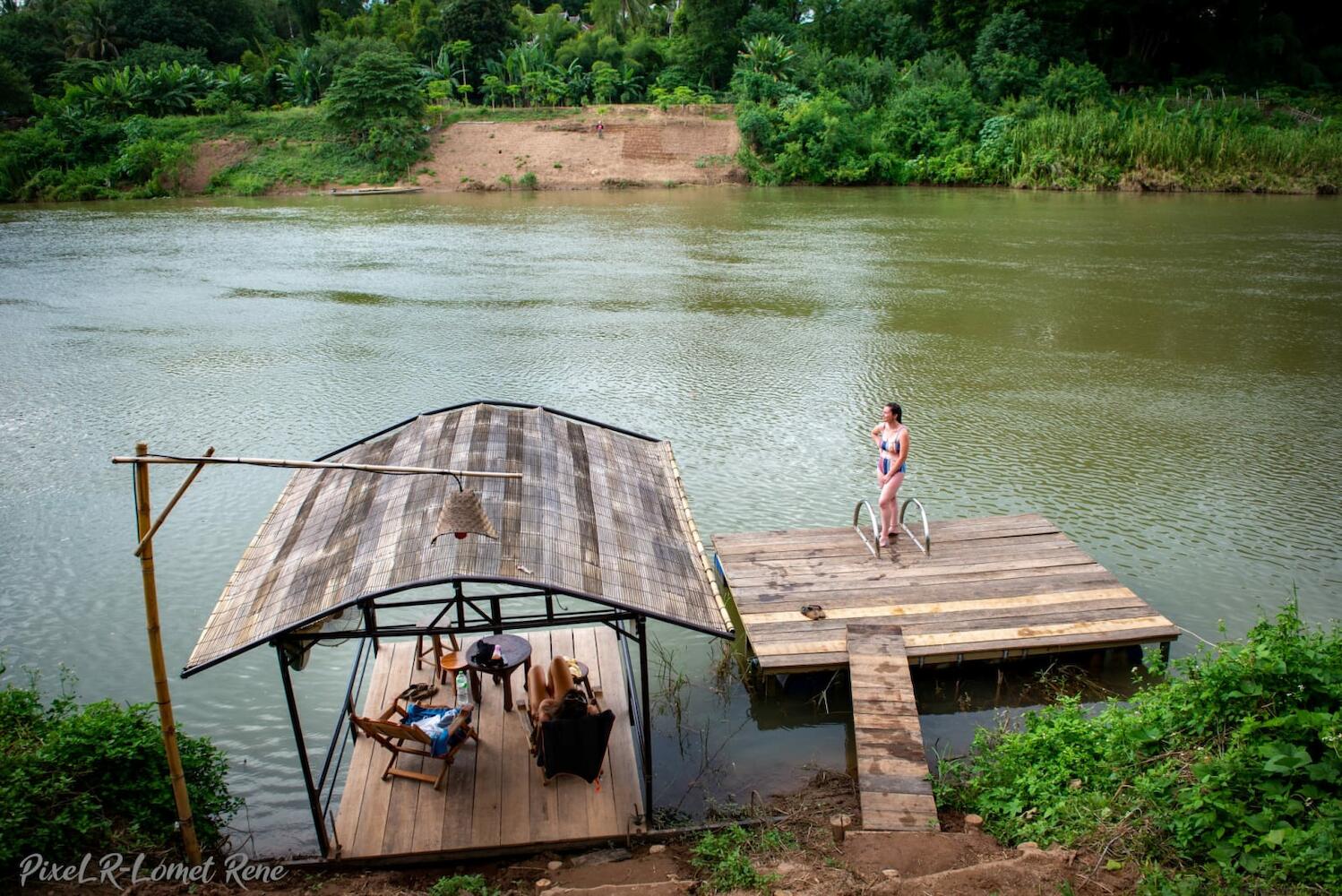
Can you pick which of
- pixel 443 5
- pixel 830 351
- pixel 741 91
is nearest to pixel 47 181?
pixel 443 5

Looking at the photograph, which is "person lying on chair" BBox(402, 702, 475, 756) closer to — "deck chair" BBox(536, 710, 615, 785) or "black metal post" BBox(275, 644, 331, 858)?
"deck chair" BBox(536, 710, 615, 785)

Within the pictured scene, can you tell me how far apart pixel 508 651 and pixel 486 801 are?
1.11m

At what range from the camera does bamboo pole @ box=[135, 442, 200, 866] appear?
5.12 m

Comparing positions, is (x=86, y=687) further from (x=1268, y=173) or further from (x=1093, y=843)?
(x=1268, y=173)

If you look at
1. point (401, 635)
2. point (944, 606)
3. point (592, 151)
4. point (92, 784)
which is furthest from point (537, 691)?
point (592, 151)

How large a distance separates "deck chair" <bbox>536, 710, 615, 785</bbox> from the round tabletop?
2.19 ft

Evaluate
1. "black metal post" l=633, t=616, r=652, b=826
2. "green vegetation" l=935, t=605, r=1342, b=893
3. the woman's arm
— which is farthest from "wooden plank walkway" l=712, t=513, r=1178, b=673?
"black metal post" l=633, t=616, r=652, b=826

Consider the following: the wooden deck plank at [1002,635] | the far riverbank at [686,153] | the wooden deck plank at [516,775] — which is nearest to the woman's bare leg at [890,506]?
the wooden deck plank at [1002,635]

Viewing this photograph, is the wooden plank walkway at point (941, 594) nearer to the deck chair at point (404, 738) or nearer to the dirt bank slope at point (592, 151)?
the deck chair at point (404, 738)

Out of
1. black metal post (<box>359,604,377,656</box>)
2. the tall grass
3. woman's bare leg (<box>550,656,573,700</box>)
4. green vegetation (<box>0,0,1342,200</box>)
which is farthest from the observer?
green vegetation (<box>0,0,1342,200</box>)

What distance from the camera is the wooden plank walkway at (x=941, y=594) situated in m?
7.86

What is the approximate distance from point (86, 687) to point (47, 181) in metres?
44.6

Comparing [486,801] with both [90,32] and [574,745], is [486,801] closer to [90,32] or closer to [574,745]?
[574,745]

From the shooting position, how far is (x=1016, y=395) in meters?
15.2
